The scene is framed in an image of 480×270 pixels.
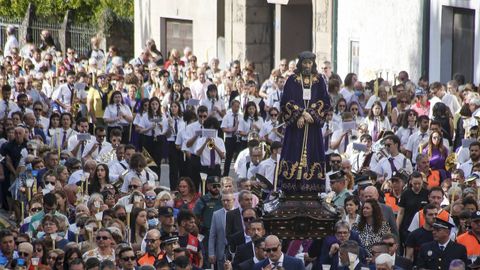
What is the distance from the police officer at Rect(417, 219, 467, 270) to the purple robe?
1.41 meters

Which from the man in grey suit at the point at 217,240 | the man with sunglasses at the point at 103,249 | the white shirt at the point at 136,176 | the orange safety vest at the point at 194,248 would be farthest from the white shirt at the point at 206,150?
the man with sunglasses at the point at 103,249

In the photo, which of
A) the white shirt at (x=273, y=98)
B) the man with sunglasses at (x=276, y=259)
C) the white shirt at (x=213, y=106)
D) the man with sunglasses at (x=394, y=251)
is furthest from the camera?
the white shirt at (x=273, y=98)

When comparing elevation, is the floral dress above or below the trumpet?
below

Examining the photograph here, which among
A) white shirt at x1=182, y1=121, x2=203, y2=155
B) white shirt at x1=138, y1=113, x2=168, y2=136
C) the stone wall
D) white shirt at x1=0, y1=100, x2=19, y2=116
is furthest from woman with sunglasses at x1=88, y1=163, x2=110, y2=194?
the stone wall

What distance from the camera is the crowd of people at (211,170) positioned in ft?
63.5

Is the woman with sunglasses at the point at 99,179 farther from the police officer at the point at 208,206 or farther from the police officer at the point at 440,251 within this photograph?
the police officer at the point at 440,251

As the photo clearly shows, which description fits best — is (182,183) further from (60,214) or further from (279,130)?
(279,130)

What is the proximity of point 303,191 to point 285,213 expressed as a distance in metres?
0.40

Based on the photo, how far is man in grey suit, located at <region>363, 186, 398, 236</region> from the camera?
2028 centimetres

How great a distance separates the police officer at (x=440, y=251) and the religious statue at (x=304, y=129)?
1.41 meters

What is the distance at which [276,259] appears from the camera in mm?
18234

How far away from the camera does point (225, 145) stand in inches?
1143

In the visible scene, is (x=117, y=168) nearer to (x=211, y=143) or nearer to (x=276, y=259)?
(x=211, y=143)

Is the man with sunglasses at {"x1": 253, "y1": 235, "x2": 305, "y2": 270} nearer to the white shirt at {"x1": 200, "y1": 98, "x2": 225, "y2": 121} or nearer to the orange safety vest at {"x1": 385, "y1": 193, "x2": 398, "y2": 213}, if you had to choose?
the orange safety vest at {"x1": 385, "y1": 193, "x2": 398, "y2": 213}
